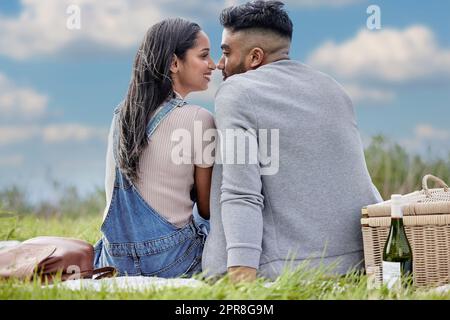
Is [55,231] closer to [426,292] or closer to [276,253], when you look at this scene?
[276,253]

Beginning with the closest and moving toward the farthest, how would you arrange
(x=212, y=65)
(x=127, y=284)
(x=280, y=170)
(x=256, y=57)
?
(x=127, y=284), (x=280, y=170), (x=256, y=57), (x=212, y=65)

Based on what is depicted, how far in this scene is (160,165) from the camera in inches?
Result: 131

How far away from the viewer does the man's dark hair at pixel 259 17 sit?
3.36 metres

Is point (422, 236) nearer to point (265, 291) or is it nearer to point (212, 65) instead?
point (265, 291)

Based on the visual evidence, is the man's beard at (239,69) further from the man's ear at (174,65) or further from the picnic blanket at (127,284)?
the picnic blanket at (127,284)

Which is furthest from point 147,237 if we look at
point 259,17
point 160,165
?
point 259,17

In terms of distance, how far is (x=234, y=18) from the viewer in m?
3.40

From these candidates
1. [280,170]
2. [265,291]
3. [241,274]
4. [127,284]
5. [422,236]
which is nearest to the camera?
[265,291]

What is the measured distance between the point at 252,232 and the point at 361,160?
0.72 m

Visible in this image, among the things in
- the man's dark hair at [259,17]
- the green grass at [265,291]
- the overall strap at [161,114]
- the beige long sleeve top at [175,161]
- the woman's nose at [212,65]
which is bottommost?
the green grass at [265,291]

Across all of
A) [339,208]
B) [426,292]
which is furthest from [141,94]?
[426,292]

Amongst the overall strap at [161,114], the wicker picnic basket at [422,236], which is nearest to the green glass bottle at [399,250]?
the wicker picnic basket at [422,236]

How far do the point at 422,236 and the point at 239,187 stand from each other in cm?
92

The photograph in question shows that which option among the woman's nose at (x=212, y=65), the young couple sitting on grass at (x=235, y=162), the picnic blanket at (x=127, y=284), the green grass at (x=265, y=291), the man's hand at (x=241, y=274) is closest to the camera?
the green grass at (x=265, y=291)
